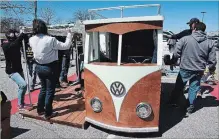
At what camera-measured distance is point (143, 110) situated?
4129mm

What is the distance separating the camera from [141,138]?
4.34 m

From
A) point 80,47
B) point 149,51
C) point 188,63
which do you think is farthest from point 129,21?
point 80,47

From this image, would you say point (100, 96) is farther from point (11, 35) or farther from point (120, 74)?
point (11, 35)

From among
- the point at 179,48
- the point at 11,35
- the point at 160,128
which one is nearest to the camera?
the point at 160,128

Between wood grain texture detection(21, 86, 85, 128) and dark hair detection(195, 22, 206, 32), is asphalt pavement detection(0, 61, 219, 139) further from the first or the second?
dark hair detection(195, 22, 206, 32)

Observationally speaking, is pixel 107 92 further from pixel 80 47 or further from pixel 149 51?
pixel 80 47

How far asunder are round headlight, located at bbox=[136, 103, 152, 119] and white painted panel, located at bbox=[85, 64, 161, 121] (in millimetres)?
328

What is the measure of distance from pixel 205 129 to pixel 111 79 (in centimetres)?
223

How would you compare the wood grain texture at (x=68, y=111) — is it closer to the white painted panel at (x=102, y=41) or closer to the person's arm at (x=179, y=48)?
the white painted panel at (x=102, y=41)

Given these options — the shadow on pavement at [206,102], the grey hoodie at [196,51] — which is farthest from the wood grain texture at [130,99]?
the shadow on pavement at [206,102]

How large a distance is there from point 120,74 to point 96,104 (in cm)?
79

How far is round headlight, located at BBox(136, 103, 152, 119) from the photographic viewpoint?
4113mm

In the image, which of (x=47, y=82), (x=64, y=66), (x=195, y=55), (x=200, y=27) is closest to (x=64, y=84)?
(x=64, y=66)

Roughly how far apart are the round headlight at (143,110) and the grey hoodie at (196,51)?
5.46 ft
